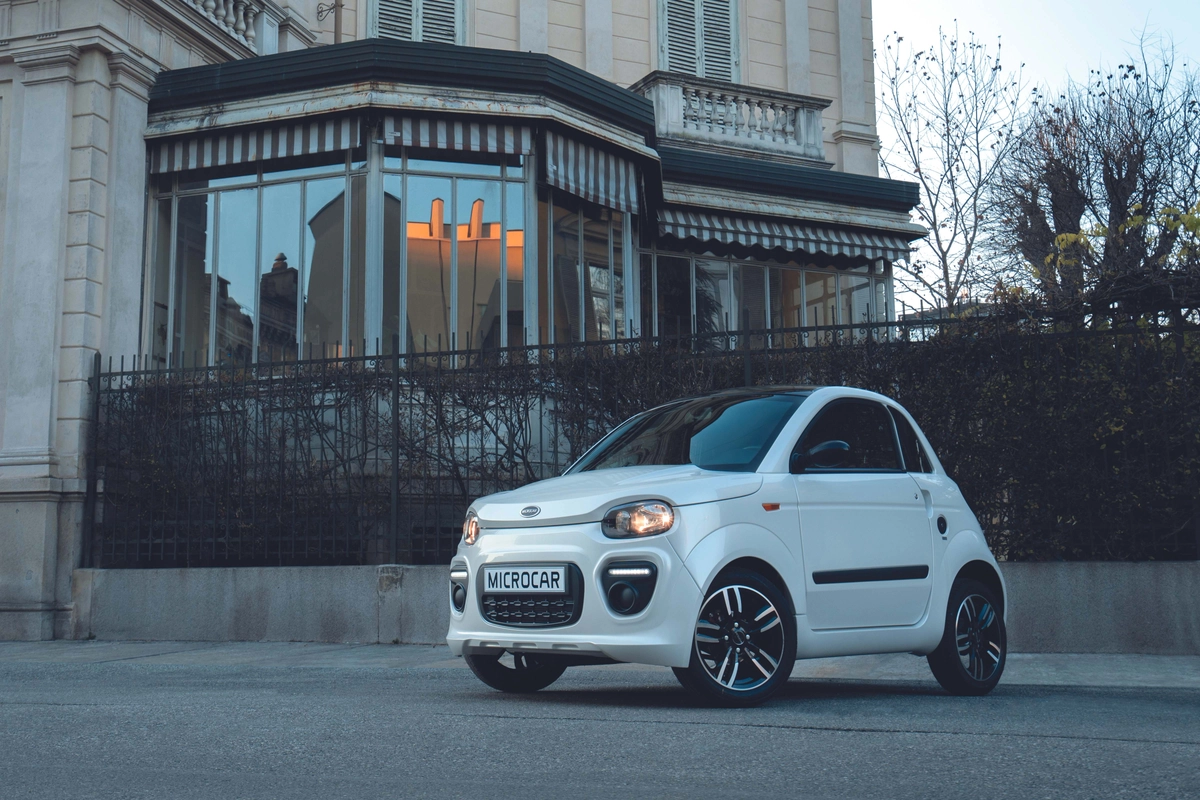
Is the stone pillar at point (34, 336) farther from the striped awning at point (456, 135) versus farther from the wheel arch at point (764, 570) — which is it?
the wheel arch at point (764, 570)

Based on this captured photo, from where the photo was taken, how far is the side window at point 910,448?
690 centimetres

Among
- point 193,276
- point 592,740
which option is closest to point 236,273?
point 193,276

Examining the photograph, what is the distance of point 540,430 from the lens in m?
10.4

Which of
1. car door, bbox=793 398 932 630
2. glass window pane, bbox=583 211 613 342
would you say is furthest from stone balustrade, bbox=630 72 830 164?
car door, bbox=793 398 932 630

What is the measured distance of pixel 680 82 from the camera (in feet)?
58.1

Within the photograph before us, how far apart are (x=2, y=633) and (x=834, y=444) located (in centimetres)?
917

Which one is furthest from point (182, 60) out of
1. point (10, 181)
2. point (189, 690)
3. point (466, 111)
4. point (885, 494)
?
point (885, 494)

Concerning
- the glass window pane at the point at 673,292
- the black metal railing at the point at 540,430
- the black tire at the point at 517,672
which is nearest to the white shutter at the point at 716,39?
the glass window pane at the point at 673,292

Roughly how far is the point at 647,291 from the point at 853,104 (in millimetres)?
6451

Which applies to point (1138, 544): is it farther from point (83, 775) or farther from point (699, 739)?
point (83, 775)

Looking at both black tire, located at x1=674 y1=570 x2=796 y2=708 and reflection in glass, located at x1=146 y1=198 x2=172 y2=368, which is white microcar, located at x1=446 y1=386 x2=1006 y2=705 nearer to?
black tire, located at x1=674 y1=570 x2=796 y2=708

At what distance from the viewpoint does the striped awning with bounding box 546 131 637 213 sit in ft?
45.5

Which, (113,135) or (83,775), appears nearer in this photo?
(83,775)

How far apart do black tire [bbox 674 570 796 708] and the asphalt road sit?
0.43 feet
